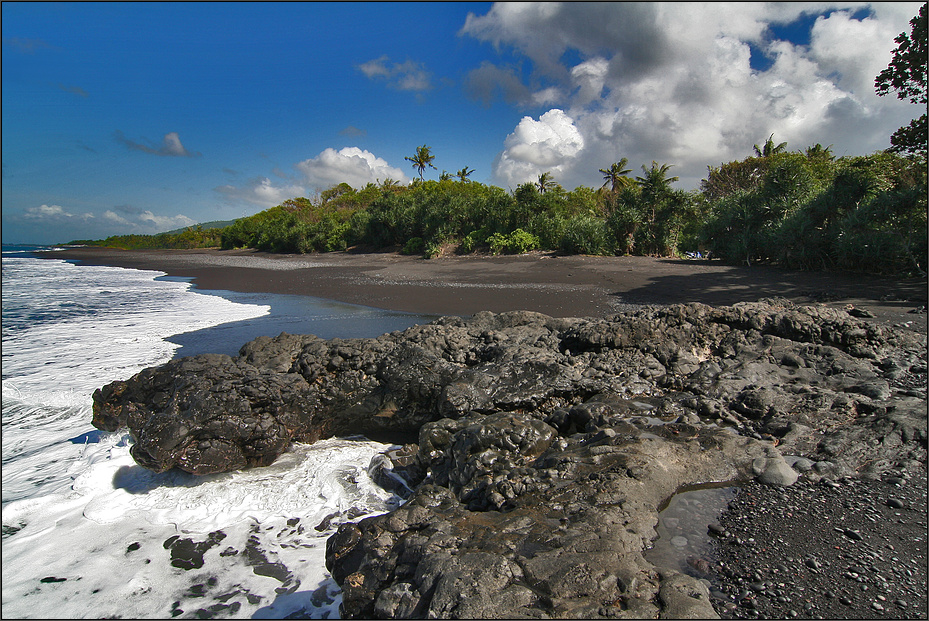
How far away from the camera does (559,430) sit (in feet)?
15.6

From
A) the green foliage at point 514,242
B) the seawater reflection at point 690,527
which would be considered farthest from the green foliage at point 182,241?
the seawater reflection at point 690,527

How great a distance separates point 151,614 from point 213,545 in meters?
0.66

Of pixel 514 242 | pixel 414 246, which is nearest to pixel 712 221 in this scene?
pixel 514 242

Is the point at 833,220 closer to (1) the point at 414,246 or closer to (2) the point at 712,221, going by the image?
(2) the point at 712,221

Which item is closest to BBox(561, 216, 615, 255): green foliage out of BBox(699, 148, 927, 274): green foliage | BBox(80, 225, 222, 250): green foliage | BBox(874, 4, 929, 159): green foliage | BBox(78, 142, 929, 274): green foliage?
BBox(78, 142, 929, 274): green foliage

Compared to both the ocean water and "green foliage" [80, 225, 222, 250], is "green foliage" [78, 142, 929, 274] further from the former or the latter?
"green foliage" [80, 225, 222, 250]

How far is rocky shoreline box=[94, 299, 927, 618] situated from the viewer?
234cm

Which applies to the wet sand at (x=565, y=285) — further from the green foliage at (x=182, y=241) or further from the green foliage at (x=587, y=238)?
the green foliage at (x=182, y=241)

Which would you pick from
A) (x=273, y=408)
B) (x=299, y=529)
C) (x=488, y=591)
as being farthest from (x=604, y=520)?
(x=273, y=408)

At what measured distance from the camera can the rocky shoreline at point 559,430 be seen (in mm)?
2344

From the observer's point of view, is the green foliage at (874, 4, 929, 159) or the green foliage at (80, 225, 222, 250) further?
the green foliage at (80, 225, 222, 250)

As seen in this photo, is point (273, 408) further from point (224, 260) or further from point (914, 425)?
point (224, 260)

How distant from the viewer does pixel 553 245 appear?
21.6 m

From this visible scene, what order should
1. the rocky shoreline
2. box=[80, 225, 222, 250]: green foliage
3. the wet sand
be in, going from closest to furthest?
1. the rocky shoreline
2. the wet sand
3. box=[80, 225, 222, 250]: green foliage
